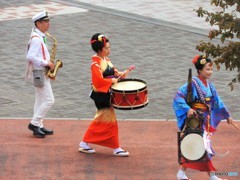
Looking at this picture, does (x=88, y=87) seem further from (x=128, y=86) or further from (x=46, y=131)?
(x=128, y=86)

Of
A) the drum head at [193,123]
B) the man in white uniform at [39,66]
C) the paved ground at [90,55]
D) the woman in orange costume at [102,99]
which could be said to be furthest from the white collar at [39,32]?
the drum head at [193,123]

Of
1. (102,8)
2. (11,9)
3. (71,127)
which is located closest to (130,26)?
(102,8)

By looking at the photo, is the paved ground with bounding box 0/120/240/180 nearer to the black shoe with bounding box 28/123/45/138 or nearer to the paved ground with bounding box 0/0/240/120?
the black shoe with bounding box 28/123/45/138

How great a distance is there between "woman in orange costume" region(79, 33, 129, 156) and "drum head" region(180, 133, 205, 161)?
1622mm

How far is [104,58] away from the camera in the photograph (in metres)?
11.8

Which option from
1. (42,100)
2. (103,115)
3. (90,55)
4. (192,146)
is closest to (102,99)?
(103,115)

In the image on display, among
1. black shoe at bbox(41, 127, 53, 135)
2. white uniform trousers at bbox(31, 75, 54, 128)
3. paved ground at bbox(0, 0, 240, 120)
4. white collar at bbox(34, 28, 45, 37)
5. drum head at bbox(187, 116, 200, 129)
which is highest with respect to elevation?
white collar at bbox(34, 28, 45, 37)

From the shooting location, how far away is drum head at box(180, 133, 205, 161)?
10.4m

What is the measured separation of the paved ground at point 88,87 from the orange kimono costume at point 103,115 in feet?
0.86

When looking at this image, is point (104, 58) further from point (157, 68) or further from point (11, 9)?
point (11, 9)

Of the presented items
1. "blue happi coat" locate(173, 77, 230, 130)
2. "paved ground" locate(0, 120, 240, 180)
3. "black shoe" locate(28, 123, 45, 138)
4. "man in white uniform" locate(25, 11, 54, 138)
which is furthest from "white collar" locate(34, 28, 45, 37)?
"blue happi coat" locate(173, 77, 230, 130)

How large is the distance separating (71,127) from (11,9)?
33.9 feet

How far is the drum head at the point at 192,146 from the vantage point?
10367 mm

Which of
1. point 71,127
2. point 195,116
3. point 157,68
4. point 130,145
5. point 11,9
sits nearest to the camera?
point 195,116
